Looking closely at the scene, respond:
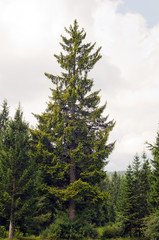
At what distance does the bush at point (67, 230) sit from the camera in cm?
1641

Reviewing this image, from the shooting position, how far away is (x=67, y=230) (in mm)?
16656

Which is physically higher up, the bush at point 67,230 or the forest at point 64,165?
the forest at point 64,165

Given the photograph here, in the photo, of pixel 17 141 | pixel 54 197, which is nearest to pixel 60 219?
pixel 54 197

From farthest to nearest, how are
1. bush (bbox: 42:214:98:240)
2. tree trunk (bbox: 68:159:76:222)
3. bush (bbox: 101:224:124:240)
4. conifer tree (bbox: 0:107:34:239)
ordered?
bush (bbox: 101:224:124:240) < tree trunk (bbox: 68:159:76:222) < bush (bbox: 42:214:98:240) < conifer tree (bbox: 0:107:34:239)

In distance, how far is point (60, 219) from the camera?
1720 centimetres

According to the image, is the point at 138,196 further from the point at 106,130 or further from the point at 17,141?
the point at 17,141

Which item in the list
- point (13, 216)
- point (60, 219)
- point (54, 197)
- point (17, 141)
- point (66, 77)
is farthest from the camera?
point (66, 77)

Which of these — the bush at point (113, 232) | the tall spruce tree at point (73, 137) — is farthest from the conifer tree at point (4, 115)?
the bush at point (113, 232)

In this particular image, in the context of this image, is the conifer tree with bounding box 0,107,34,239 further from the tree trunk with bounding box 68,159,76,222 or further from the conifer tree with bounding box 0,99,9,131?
→ the conifer tree with bounding box 0,99,9,131

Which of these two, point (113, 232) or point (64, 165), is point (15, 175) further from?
point (113, 232)

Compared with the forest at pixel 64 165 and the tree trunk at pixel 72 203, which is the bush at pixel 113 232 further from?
the tree trunk at pixel 72 203

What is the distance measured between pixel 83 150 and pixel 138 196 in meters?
11.0

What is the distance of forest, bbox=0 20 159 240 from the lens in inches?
603

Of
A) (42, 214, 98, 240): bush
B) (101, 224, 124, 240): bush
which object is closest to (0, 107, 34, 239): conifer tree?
(42, 214, 98, 240): bush
